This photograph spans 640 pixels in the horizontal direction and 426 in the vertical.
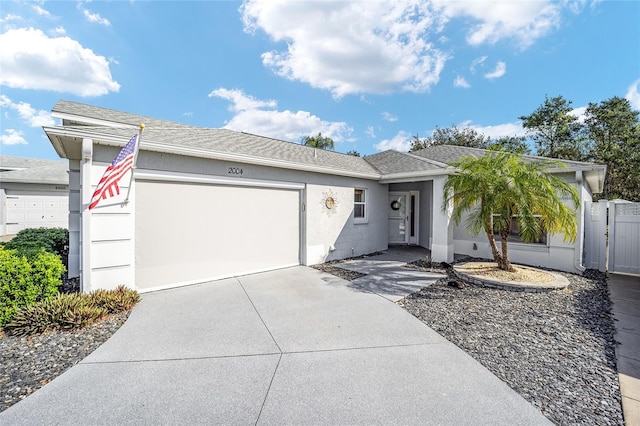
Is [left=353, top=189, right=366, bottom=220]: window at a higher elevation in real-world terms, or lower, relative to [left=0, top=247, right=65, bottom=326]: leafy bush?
higher

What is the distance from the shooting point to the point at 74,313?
4.14m

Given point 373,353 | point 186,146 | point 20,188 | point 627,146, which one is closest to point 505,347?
point 373,353

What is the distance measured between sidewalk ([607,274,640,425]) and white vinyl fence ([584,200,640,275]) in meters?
0.86

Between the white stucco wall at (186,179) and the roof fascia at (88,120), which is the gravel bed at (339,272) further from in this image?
the roof fascia at (88,120)

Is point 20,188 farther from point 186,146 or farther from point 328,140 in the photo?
point 328,140

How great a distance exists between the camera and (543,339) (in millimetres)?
3879

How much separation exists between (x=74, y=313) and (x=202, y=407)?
3208 mm

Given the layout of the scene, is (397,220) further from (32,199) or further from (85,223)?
(32,199)

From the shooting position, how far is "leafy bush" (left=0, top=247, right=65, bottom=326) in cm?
414

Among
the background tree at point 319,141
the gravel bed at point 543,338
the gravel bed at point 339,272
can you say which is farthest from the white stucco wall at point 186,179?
the background tree at point 319,141

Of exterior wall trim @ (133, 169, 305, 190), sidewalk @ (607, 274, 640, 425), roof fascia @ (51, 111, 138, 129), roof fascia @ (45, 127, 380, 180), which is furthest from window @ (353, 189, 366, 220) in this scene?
roof fascia @ (51, 111, 138, 129)

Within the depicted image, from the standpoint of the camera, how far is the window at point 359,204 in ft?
34.0

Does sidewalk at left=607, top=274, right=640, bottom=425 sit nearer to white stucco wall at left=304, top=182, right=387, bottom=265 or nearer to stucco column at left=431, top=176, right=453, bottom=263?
stucco column at left=431, top=176, right=453, bottom=263

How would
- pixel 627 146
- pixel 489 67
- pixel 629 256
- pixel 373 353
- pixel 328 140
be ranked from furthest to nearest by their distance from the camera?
pixel 328 140
pixel 627 146
pixel 489 67
pixel 629 256
pixel 373 353
